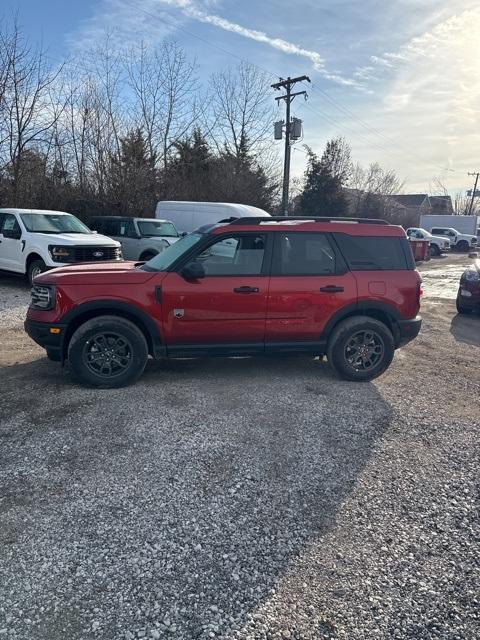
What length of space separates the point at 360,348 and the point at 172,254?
249 cm

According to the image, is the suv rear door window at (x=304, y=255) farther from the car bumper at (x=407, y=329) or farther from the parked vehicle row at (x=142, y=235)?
the parked vehicle row at (x=142, y=235)

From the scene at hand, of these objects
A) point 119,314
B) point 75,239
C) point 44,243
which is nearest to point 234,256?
point 119,314

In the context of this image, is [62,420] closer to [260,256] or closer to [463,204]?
[260,256]

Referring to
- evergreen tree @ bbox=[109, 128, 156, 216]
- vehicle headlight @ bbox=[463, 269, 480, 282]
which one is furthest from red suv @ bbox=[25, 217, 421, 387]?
evergreen tree @ bbox=[109, 128, 156, 216]

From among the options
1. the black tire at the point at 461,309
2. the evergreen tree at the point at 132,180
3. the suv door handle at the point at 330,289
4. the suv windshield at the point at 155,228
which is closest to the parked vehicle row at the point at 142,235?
the suv windshield at the point at 155,228

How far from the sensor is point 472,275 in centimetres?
970

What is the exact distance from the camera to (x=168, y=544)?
250cm

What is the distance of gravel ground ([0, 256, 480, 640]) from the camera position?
2.08 metres

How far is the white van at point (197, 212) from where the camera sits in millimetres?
12951

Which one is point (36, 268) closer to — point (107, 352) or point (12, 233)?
point (12, 233)

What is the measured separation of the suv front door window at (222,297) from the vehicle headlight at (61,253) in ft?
20.0

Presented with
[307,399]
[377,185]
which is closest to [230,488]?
[307,399]

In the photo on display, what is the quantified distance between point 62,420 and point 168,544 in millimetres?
1965

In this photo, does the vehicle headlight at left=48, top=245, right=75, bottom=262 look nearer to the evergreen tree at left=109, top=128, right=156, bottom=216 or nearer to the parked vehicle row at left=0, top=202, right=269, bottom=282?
the parked vehicle row at left=0, top=202, right=269, bottom=282
